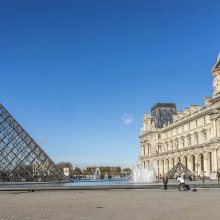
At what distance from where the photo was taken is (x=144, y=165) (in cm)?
9662

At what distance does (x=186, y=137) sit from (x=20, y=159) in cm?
3951

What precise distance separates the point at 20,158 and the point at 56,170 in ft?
12.9

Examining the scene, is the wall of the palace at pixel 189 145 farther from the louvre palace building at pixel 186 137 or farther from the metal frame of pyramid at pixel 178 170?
the metal frame of pyramid at pixel 178 170

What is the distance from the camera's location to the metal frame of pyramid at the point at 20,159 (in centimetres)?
3744

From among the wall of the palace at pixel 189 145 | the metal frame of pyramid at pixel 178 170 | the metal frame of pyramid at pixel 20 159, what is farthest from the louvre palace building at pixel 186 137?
the metal frame of pyramid at pixel 20 159

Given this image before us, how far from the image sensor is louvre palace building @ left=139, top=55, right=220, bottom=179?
173 feet

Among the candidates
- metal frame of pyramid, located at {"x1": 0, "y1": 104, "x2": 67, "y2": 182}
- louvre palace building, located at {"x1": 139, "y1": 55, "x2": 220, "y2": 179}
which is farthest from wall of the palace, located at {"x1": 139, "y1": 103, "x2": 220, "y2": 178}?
metal frame of pyramid, located at {"x1": 0, "y1": 104, "x2": 67, "y2": 182}

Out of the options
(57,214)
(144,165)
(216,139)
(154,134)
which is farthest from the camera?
(144,165)

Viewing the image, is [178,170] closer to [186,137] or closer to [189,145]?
[189,145]

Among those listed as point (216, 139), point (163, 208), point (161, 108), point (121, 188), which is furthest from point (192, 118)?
point (163, 208)

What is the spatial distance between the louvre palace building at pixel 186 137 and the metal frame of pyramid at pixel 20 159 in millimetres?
22278

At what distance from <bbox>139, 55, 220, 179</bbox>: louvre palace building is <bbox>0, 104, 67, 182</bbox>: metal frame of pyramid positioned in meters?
22.3

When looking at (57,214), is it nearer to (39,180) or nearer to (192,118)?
(39,180)

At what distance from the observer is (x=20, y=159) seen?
3775 centimetres
